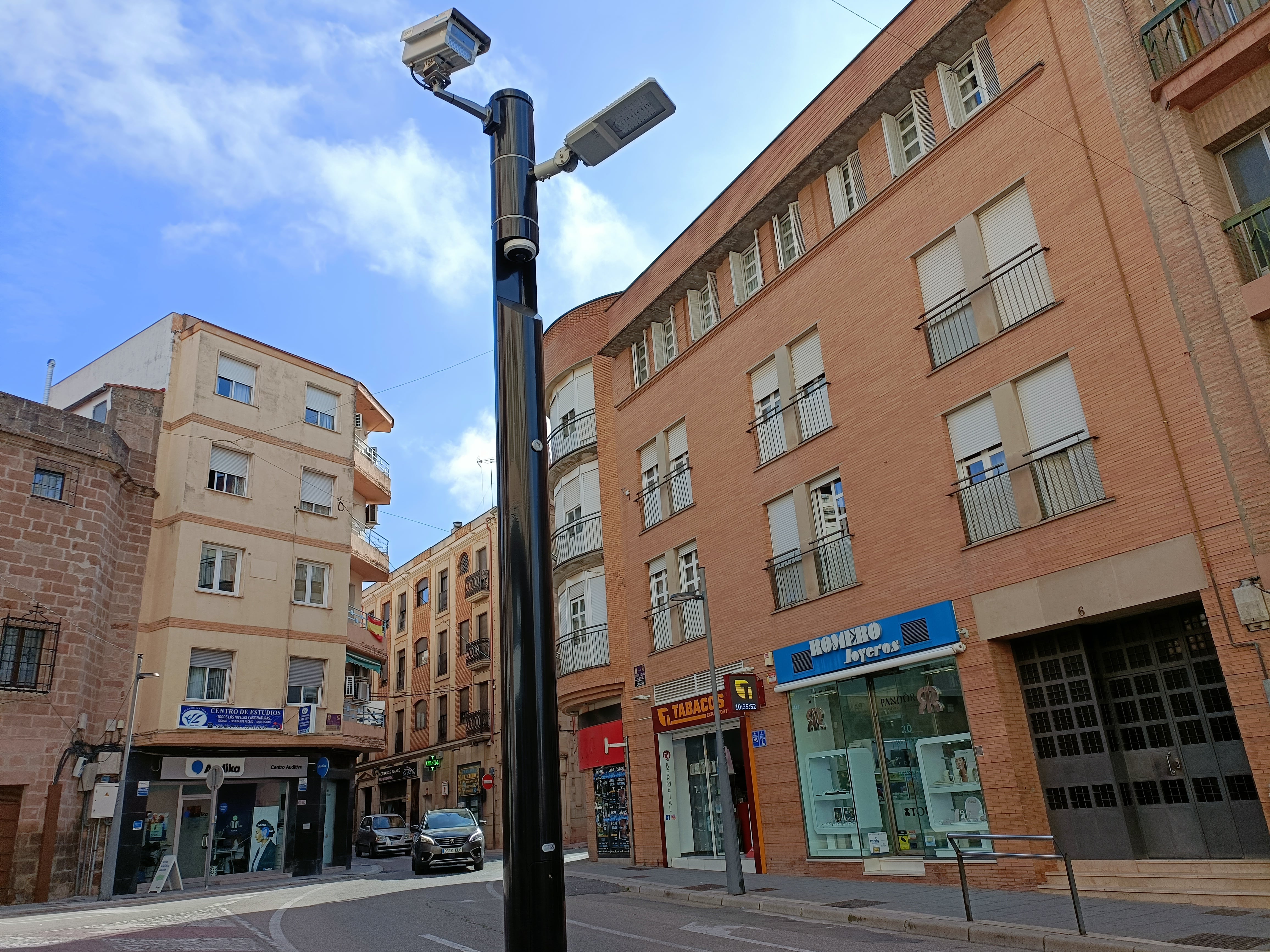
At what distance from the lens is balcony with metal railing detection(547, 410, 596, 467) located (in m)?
26.6

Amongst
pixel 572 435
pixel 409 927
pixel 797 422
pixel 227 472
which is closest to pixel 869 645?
pixel 797 422

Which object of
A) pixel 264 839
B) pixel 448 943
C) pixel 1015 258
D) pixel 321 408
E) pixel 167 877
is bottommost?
pixel 448 943

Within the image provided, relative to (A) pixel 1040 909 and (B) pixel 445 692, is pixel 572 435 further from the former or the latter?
(B) pixel 445 692

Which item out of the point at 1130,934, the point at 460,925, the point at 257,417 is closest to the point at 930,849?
the point at 1130,934

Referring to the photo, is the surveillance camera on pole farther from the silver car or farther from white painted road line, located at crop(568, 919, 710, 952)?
the silver car

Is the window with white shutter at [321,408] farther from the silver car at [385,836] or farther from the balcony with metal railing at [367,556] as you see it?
the silver car at [385,836]

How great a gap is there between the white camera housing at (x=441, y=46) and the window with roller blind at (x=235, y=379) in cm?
2738

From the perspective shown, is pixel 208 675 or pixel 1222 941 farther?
pixel 208 675

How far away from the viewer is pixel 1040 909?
11.1 meters

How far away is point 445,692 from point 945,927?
40.3 metres

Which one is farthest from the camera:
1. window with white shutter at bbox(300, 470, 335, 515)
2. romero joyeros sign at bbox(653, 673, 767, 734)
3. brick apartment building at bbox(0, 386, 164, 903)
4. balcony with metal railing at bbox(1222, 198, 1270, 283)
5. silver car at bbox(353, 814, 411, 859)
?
silver car at bbox(353, 814, 411, 859)

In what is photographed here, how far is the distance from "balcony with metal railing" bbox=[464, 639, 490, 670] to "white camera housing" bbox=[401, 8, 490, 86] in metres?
40.8

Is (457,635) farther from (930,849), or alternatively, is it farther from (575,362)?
(930,849)

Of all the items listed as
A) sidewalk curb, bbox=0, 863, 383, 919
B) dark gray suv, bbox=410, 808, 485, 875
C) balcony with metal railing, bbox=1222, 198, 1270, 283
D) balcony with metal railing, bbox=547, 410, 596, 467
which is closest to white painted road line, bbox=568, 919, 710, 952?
sidewalk curb, bbox=0, 863, 383, 919
